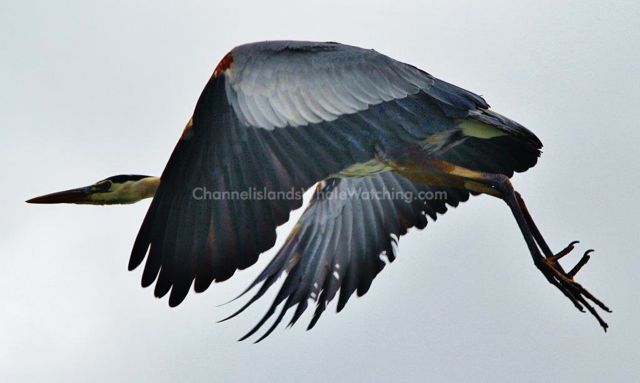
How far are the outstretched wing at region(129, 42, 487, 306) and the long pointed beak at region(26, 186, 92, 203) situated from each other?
191 centimetres

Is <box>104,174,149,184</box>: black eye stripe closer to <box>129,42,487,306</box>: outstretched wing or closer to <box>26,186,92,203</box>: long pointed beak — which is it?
<box>26,186,92,203</box>: long pointed beak

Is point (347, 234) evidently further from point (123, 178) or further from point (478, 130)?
point (123, 178)

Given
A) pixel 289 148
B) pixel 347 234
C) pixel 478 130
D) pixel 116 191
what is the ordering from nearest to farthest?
pixel 289 148 < pixel 478 130 < pixel 116 191 < pixel 347 234

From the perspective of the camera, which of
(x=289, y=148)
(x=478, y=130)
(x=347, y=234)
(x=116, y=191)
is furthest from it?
(x=347, y=234)

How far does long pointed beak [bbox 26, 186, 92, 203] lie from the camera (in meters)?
9.49

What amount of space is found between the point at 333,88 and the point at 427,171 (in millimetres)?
1178

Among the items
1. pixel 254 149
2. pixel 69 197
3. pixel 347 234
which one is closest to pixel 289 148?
pixel 254 149

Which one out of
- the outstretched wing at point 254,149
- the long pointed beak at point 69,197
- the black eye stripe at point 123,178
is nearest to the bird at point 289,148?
the outstretched wing at point 254,149

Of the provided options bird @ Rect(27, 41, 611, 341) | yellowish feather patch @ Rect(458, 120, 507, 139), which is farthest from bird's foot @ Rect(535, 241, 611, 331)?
yellowish feather patch @ Rect(458, 120, 507, 139)

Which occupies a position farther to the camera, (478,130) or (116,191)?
(116,191)

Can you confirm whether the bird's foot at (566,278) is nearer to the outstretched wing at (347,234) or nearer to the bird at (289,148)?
the bird at (289,148)

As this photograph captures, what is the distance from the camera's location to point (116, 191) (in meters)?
9.38

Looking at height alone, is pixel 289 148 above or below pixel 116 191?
above

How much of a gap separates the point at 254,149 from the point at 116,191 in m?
2.23
